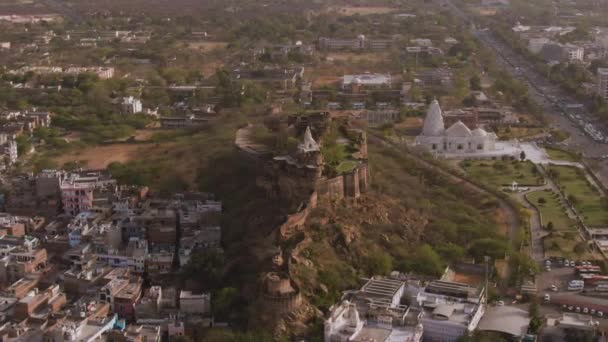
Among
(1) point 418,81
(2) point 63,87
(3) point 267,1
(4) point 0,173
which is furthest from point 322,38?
(4) point 0,173

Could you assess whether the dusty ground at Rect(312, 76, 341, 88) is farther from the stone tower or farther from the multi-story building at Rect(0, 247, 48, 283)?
the multi-story building at Rect(0, 247, 48, 283)

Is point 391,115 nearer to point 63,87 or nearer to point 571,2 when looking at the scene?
point 63,87

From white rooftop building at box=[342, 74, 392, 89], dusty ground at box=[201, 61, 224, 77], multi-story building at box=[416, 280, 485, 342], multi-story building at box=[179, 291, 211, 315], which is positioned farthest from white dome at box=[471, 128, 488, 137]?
dusty ground at box=[201, 61, 224, 77]

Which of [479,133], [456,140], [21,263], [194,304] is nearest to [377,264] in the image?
[194,304]

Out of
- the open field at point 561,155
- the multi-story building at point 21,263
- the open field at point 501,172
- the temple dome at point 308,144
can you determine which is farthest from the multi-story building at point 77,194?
the open field at point 561,155

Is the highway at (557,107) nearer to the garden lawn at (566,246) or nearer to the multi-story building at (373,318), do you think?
the garden lawn at (566,246)
